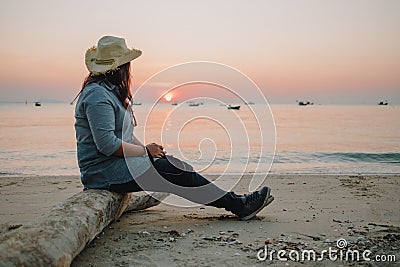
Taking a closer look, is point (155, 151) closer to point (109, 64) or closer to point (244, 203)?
point (109, 64)

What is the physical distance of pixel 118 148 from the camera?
4176 mm

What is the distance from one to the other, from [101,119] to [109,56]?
2.26 feet

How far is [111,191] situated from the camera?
4.43m

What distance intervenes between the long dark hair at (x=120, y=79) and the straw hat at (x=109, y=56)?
56 mm

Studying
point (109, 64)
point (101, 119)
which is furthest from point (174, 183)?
point (109, 64)

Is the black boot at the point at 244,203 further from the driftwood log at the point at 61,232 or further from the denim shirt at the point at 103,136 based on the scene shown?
the driftwood log at the point at 61,232

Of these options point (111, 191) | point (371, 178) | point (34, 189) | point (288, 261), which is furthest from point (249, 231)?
point (371, 178)

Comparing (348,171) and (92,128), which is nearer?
(92,128)

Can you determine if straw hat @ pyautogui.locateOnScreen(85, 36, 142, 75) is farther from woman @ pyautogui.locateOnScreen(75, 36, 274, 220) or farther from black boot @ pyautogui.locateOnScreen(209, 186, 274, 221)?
black boot @ pyautogui.locateOnScreen(209, 186, 274, 221)

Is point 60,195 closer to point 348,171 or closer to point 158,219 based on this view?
point 158,219

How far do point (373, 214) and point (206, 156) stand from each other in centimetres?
963
